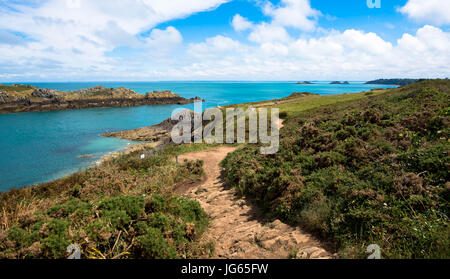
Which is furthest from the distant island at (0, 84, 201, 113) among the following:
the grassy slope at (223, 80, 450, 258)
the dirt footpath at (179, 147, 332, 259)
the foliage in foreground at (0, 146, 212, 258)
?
the grassy slope at (223, 80, 450, 258)

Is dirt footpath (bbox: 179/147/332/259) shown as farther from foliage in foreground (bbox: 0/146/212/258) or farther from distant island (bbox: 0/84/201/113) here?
distant island (bbox: 0/84/201/113)

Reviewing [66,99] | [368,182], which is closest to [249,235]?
[368,182]

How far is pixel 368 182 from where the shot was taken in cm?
605

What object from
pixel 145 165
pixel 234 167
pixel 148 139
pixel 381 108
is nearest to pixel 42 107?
pixel 148 139

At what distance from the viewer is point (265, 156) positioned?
34.4 ft

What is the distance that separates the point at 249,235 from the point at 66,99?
96.4 m

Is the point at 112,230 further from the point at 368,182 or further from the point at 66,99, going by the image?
the point at 66,99

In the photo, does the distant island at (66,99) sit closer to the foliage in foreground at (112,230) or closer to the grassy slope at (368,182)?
the foliage in foreground at (112,230)

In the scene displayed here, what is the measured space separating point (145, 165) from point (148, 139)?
23.6 metres

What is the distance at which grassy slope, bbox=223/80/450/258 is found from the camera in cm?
453

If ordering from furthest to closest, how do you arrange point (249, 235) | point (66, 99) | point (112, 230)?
point (66, 99) → point (249, 235) → point (112, 230)

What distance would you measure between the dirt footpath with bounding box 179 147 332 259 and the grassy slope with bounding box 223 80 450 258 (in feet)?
1.43
